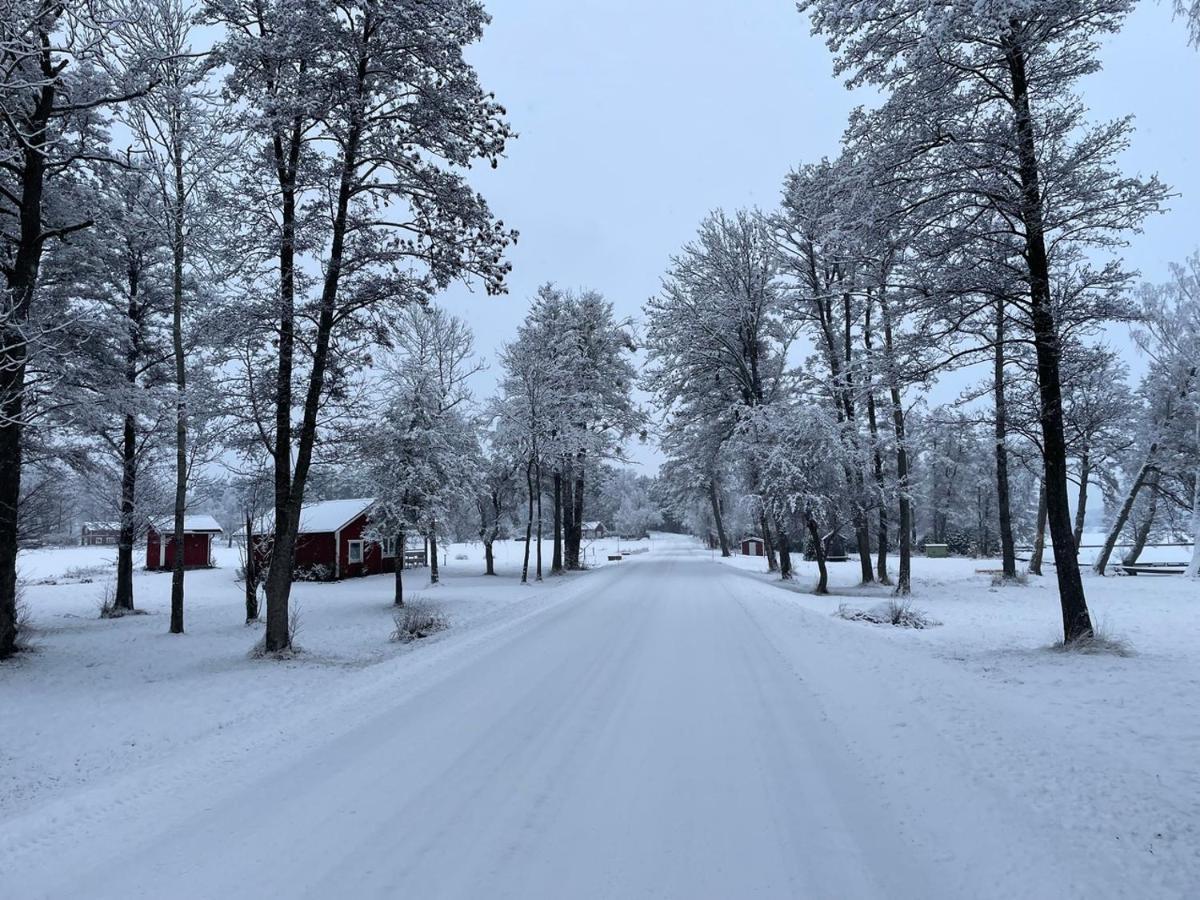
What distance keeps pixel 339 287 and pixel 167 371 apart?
34.7ft

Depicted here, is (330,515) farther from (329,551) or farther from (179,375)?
(179,375)

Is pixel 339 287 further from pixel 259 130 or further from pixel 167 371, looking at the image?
pixel 167 371

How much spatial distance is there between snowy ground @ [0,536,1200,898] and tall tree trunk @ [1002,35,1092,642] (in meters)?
1.02

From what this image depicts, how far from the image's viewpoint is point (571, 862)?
340 cm

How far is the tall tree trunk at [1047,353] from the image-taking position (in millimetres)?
8891

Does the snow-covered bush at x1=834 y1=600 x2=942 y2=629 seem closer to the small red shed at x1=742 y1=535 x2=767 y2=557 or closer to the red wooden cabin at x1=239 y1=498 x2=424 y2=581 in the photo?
the red wooden cabin at x1=239 y1=498 x2=424 y2=581

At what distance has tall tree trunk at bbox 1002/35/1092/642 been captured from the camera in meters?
8.89

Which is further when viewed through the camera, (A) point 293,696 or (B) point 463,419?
(B) point 463,419

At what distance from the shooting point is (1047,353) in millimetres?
9508

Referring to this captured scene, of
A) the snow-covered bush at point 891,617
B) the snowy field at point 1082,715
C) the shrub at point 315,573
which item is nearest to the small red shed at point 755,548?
the shrub at point 315,573

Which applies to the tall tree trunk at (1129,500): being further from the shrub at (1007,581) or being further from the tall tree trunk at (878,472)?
the tall tree trunk at (878,472)

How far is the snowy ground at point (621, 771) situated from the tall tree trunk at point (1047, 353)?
1017 mm

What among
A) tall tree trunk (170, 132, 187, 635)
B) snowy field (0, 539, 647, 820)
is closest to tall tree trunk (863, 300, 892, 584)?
snowy field (0, 539, 647, 820)

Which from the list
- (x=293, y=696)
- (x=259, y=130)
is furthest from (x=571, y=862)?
(x=259, y=130)
